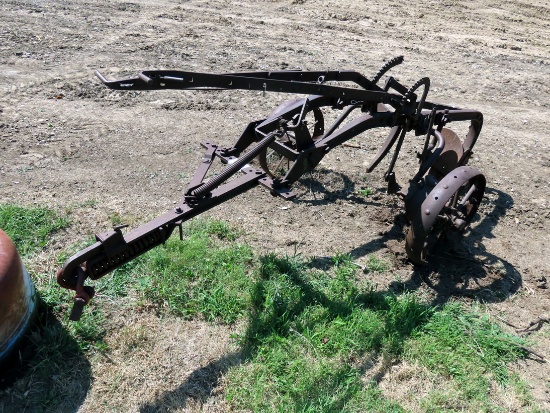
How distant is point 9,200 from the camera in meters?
4.93

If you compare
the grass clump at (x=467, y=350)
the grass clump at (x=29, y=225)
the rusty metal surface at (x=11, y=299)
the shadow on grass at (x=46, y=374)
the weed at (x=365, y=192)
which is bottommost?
the shadow on grass at (x=46, y=374)

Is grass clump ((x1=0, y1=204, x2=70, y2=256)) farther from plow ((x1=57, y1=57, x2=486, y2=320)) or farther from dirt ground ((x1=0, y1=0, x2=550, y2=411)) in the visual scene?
plow ((x1=57, y1=57, x2=486, y2=320))

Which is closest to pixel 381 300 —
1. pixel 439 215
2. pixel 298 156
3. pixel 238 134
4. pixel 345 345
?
pixel 345 345

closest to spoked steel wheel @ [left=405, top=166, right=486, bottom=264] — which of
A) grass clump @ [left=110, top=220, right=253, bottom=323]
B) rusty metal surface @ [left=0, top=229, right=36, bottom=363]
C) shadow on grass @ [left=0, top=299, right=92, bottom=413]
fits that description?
grass clump @ [left=110, top=220, right=253, bottom=323]

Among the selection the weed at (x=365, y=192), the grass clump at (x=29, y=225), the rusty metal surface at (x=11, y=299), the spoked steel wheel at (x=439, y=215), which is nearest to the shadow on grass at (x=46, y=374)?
the rusty metal surface at (x=11, y=299)

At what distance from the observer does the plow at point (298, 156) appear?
3.03 meters

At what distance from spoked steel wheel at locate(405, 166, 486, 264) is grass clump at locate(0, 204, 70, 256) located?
3171 millimetres

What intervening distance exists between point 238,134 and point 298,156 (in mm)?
2675

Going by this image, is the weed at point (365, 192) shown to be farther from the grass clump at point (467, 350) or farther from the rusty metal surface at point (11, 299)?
the rusty metal surface at point (11, 299)

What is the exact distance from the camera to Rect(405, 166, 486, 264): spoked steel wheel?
392 cm

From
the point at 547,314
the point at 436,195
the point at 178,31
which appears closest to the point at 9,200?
the point at 436,195

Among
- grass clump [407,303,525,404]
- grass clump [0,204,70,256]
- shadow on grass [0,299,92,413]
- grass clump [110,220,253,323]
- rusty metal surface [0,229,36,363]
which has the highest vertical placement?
rusty metal surface [0,229,36,363]

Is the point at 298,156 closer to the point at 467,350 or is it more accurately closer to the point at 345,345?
the point at 345,345

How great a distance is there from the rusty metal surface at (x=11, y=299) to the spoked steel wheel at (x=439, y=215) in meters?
2.91
